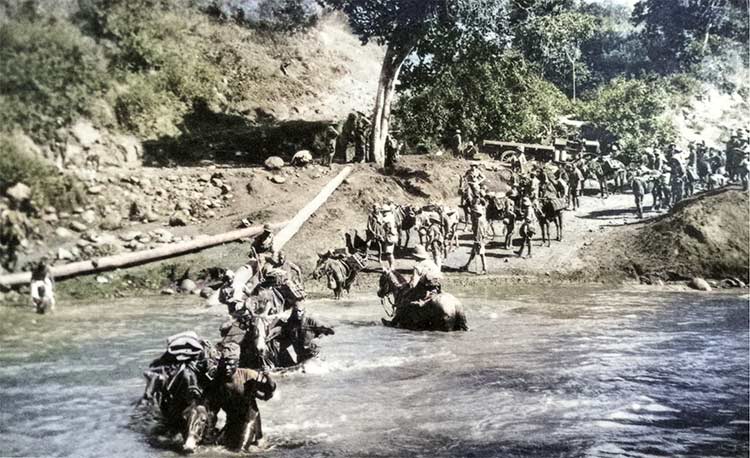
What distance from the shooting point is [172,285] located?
5.84m

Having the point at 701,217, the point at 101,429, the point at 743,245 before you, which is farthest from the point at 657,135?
the point at 101,429

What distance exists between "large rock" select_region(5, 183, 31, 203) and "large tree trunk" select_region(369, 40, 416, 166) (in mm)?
3090

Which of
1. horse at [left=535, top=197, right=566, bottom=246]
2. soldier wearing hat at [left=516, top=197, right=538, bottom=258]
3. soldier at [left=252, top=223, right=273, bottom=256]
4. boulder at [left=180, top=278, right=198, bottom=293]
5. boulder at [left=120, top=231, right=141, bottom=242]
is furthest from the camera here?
horse at [left=535, top=197, right=566, bottom=246]

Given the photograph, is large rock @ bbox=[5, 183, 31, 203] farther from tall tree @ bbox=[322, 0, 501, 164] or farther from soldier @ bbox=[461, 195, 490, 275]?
soldier @ bbox=[461, 195, 490, 275]

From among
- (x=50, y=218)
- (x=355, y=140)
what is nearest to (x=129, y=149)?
(x=50, y=218)

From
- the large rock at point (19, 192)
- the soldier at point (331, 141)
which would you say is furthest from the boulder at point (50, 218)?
the soldier at point (331, 141)

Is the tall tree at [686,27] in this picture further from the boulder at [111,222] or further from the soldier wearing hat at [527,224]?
the boulder at [111,222]

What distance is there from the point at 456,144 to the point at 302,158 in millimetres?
1534

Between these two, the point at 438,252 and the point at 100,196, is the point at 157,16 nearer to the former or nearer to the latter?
the point at 100,196

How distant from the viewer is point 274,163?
7.00 metres

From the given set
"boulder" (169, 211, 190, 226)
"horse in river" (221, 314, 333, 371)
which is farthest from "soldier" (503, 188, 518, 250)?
"boulder" (169, 211, 190, 226)

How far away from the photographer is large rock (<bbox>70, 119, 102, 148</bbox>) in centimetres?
517

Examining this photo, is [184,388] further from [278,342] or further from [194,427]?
[278,342]

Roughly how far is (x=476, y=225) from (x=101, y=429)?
17.4 ft
